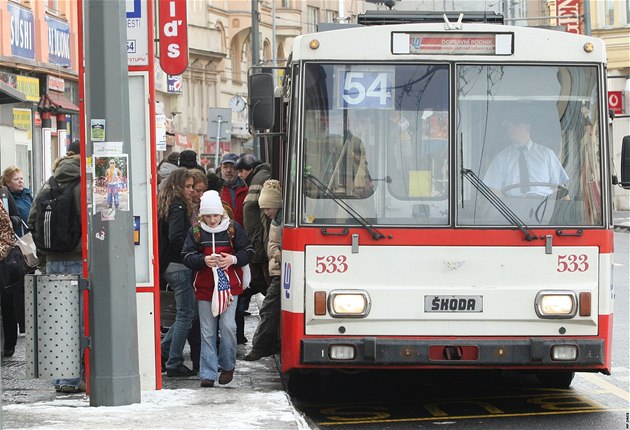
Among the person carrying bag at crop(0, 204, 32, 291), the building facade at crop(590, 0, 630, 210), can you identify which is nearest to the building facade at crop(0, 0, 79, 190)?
the person carrying bag at crop(0, 204, 32, 291)

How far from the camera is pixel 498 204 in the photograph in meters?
10.2

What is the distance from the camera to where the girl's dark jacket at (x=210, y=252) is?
11242 millimetres

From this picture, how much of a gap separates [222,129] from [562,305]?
82.5 ft

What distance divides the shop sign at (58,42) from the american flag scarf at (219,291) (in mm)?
23076

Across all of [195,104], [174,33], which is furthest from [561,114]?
[195,104]

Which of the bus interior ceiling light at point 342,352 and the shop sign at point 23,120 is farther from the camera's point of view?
the shop sign at point 23,120

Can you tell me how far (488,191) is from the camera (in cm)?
1020

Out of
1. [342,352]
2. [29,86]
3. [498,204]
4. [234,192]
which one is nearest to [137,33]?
[342,352]

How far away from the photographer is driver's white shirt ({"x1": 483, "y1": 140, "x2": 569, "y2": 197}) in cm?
1022

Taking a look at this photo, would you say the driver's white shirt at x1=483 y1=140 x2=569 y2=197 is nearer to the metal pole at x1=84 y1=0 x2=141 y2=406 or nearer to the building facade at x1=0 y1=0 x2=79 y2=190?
the metal pole at x1=84 y1=0 x2=141 y2=406

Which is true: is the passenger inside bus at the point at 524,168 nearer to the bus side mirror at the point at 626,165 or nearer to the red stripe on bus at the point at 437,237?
the red stripe on bus at the point at 437,237

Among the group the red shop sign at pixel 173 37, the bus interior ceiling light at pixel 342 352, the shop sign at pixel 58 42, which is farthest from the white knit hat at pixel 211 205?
the shop sign at pixel 58 42

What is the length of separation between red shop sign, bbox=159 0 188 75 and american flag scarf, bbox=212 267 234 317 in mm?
8800

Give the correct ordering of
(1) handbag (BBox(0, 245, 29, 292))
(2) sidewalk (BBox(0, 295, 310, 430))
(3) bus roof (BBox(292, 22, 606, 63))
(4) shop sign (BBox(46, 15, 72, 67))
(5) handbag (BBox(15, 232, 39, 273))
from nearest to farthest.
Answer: (2) sidewalk (BBox(0, 295, 310, 430)) < (3) bus roof (BBox(292, 22, 606, 63)) < (5) handbag (BBox(15, 232, 39, 273)) < (1) handbag (BBox(0, 245, 29, 292)) < (4) shop sign (BBox(46, 15, 72, 67))
